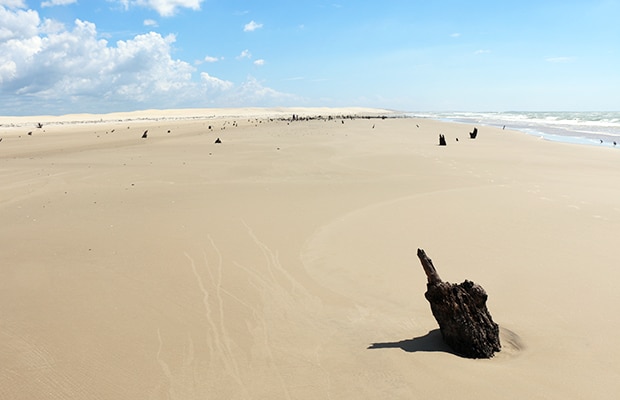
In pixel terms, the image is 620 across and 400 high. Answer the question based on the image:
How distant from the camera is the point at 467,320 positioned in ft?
12.2

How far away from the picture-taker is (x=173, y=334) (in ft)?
13.5

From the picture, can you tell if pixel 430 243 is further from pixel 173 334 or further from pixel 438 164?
pixel 438 164

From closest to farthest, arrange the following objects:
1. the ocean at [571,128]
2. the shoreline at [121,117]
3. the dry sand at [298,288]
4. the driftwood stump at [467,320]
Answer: the dry sand at [298,288] → the driftwood stump at [467,320] → the ocean at [571,128] → the shoreline at [121,117]

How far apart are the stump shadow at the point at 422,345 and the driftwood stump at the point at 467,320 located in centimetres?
8

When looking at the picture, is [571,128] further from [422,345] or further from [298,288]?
[422,345]

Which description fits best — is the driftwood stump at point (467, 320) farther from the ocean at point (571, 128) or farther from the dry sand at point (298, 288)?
the ocean at point (571, 128)

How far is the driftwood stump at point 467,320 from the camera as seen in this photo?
3703 mm

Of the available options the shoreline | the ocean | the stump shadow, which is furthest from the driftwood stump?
the shoreline

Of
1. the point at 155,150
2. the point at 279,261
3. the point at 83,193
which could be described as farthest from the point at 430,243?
the point at 155,150

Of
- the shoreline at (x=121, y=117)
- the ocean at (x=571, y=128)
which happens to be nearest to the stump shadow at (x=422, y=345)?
the ocean at (x=571, y=128)

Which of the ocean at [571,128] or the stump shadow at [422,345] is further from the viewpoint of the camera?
the ocean at [571,128]

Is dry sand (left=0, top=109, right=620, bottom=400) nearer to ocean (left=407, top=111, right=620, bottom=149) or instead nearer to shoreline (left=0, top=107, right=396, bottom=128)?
ocean (left=407, top=111, right=620, bottom=149)

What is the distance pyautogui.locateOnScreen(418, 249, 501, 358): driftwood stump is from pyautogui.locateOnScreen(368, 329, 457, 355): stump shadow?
0.08m

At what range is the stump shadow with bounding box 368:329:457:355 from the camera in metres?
3.79
